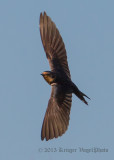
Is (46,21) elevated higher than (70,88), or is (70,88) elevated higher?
(46,21)

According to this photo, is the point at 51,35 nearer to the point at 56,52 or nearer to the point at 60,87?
the point at 56,52

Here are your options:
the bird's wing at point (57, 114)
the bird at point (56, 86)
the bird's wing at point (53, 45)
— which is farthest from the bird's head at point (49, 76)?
the bird's wing at point (53, 45)

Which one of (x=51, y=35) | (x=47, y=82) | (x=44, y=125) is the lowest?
(x=44, y=125)

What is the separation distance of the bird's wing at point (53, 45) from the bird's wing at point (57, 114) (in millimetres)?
564

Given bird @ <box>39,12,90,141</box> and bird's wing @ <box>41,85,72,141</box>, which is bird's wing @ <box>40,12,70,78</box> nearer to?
bird @ <box>39,12,90,141</box>

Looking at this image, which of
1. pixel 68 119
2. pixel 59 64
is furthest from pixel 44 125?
pixel 59 64

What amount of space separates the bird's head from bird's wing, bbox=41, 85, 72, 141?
0.20 meters

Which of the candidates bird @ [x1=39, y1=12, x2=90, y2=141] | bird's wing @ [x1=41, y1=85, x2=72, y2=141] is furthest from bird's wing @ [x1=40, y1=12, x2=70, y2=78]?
bird's wing @ [x1=41, y1=85, x2=72, y2=141]

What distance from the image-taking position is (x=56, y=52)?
47.5 feet

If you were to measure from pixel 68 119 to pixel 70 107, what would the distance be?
11.0 inches

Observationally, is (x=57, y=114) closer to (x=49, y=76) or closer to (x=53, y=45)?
(x=49, y=76)

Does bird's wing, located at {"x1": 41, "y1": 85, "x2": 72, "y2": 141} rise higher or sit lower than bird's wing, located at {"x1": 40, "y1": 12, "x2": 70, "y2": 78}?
lower

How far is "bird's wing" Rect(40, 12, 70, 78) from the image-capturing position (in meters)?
14.1

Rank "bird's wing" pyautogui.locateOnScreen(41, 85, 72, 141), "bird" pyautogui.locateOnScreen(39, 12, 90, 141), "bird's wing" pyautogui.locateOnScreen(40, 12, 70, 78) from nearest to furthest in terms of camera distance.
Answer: "bird's wing" pyautogui.locateOnScreen(41, 85, 72, 141) → "bird" pyautogui.locateOnScreen(39, 12, 90, 141) → "bird's wing" pyautogui.locateOnScreen(40, 12, 70, 78)
